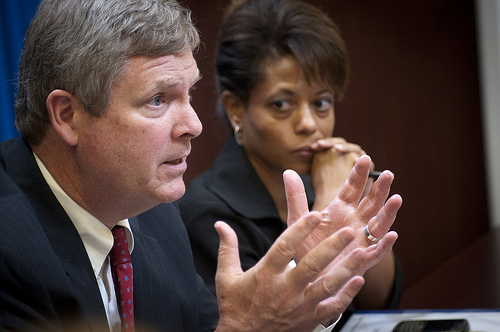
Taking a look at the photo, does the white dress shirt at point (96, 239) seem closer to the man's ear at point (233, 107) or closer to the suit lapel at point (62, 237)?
the suit lapel at point (62, 237)

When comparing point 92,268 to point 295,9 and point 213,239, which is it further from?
point 295,9

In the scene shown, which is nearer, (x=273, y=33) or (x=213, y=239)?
(x=213, y=239)

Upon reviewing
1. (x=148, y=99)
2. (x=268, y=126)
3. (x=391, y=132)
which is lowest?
(x=391, y=132)

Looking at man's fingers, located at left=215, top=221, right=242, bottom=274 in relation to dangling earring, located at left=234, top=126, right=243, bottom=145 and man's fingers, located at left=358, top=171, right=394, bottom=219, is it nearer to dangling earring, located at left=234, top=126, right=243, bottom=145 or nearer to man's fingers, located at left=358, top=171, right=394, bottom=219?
man's fingers, located at left=358, top=171, right=394, bottom=219

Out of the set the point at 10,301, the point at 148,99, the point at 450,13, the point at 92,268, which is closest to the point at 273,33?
the point at 148,99

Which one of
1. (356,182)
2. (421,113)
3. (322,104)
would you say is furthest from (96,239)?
(421,113)

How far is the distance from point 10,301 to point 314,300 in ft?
1.62

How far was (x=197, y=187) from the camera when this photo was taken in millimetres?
1925

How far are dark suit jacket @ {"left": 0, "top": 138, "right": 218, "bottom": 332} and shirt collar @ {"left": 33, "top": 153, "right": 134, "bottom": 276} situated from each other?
1.0 inches

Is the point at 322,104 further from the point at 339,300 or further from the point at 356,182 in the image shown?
the point at 339,300

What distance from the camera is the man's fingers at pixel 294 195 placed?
1.29 m

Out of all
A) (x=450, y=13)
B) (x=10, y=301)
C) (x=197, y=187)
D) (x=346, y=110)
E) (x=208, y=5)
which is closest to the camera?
(x=10, y=301)

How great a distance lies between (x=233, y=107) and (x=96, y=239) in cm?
91

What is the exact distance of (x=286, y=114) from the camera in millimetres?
1927
